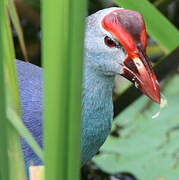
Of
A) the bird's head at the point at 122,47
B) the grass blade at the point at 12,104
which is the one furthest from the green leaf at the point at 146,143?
the grass blade at the point at 12,104

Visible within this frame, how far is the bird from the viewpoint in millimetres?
993

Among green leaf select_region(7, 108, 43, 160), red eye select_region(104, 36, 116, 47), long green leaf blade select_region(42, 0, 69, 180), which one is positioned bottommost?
red eye select_region(104, 36, 116, 47)

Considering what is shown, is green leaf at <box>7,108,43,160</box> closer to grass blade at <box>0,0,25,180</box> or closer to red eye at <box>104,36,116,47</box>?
grass blade at <box>0,0,25,180</box>

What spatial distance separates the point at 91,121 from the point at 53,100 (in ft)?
2.08

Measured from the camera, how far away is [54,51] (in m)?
0.55

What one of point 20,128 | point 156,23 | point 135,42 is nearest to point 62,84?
point 20,128

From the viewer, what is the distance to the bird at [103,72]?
993 millimetres

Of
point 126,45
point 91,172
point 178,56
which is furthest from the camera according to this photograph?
point 91,172

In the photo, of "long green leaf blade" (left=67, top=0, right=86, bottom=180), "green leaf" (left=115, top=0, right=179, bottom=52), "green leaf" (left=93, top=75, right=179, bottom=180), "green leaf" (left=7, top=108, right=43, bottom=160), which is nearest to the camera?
"long green leaf blade" (left=67, top=0, right=86, bottom=180)

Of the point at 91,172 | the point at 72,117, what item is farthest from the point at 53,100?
the point at 91,172

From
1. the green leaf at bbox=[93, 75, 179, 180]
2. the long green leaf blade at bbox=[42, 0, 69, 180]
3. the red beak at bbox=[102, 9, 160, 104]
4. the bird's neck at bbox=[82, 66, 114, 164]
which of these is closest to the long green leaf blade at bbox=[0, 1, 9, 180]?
the long green leaf blade at bbox=[42, 0, 69, 180]

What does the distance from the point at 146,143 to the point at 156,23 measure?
0.71m

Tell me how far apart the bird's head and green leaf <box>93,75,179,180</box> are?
676 mm

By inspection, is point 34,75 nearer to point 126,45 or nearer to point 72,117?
point 126,45
